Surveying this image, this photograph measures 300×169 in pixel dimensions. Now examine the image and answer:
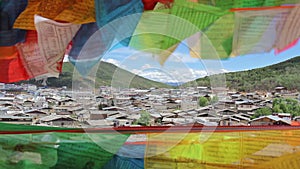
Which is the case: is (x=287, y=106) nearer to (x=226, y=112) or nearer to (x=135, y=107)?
(x=226, y=112)

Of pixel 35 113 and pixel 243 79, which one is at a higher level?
pixel 243 79

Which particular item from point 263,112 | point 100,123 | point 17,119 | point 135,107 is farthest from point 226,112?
point 17,119

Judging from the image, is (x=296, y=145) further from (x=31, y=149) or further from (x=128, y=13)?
(x=31, y=149)

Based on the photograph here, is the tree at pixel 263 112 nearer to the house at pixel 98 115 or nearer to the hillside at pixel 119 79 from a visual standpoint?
the hillside at pixel 119 79

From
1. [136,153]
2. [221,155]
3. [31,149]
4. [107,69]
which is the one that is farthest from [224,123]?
[31,149]

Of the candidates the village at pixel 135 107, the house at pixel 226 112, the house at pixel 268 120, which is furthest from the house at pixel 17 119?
the house at pixel 268 120

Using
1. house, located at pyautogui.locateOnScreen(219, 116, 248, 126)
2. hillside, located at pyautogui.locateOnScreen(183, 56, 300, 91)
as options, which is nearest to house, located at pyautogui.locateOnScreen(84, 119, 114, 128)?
hillside, located at pyautogui.locateOnScreen(183, 56, 300, 91)

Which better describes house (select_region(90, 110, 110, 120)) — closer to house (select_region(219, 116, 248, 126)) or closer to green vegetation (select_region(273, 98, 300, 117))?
house (select_region(219, 116, 248, 126))

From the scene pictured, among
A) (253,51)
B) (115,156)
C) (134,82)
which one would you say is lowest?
(115,156)
